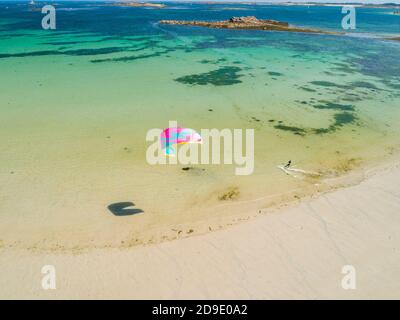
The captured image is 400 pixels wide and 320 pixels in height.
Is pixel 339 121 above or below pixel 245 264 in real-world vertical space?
above

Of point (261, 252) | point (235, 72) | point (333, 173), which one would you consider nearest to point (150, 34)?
point (235, 72)

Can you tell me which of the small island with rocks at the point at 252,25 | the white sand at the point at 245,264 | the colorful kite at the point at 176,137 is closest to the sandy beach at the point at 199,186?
the white sand at the point at 245,264

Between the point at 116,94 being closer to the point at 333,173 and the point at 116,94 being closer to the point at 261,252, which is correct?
the point at 333,173

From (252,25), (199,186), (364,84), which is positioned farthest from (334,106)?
(252,25)

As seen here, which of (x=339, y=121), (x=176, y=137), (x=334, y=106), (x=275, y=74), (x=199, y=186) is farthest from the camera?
(x=275, y=74)

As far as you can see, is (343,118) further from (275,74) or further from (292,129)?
(275,74)

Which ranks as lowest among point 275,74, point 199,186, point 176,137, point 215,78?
point 199,186
